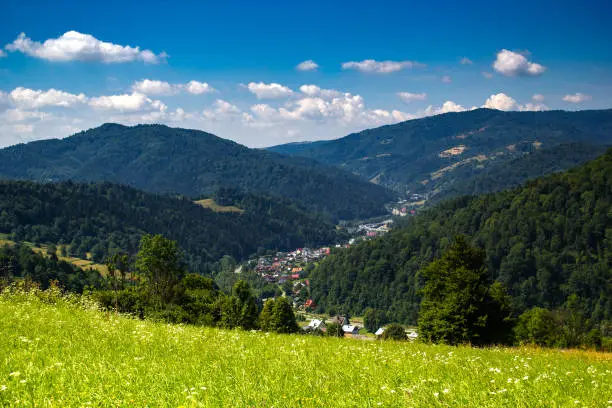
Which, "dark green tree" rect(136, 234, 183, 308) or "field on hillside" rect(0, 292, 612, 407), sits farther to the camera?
"dark green tree" rect(136, 234, 183, 308)

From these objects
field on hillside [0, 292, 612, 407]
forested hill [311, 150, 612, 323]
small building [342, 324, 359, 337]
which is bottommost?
small building [342, 324, 359, 337]

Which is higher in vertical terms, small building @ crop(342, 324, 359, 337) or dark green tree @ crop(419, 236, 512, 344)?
dark green tree @ crop(419, 236, 512, 344)

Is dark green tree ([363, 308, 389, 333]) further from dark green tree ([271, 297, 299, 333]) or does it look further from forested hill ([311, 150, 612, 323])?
dark green tree ([271, 297, 299, 333])

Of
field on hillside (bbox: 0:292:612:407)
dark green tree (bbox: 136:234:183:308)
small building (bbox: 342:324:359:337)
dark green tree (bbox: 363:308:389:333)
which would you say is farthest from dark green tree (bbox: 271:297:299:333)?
dark green tree (bbox: 363:308:389:333)

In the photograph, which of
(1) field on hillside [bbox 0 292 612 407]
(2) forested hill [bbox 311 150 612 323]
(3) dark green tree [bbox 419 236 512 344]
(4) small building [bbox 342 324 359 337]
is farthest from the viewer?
(2) forested hill [bbox 311 150 612 323]

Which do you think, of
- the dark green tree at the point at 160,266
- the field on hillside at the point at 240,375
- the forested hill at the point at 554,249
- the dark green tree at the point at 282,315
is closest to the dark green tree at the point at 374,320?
the forested hill at the point at 554,249

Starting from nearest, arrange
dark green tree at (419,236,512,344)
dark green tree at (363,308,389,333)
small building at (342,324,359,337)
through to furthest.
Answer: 1. dark green tree at (419,236,512,344)
2. small building at (342,324,359,337)
3. dark green tree at (363,308,389,333)

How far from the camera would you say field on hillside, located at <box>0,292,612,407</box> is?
6199 millimetres

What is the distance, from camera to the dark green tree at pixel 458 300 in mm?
32156

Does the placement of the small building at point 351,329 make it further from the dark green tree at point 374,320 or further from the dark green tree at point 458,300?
the dark green tree at point 458,300

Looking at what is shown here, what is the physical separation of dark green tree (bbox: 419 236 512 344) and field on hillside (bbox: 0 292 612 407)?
20638 millimetres

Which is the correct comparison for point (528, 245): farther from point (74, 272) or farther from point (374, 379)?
point (374, 379)

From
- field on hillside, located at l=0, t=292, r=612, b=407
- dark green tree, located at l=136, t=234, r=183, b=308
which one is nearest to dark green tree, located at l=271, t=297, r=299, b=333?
dark green tree, located at l=136, t=234, r=183, b=308

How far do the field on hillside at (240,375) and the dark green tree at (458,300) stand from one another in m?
20.6
